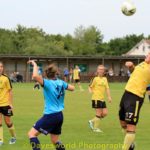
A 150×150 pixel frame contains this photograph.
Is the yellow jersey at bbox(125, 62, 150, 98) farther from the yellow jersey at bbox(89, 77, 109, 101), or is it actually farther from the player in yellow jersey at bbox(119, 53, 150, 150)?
the yellow jersey at bbox(89, 77, 109, 101)

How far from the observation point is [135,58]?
2532 inches

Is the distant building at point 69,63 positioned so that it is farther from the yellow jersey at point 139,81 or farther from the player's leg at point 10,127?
the yellow jersey at point 139,81

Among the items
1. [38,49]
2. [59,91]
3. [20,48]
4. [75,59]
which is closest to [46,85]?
[59,91]

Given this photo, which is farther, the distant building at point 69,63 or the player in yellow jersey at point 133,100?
the distant building at point 69,63

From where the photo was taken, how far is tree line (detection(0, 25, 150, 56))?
106 meters

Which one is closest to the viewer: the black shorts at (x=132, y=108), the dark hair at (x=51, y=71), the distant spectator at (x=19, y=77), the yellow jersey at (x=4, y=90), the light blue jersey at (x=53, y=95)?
the dark hair at (x=51, y=71)

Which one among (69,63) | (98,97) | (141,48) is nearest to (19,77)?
(69,63)

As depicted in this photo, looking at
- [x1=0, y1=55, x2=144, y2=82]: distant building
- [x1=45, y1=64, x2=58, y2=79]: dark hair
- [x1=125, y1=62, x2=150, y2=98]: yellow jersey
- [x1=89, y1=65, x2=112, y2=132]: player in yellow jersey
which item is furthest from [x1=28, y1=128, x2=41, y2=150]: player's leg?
[x1=0, y1=55, x2=144, y2=82]: distant building

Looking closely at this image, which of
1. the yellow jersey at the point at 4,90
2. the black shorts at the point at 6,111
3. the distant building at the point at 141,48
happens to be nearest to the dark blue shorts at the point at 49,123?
the black shorts at the point at 6,111

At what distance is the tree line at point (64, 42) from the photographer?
106 meters

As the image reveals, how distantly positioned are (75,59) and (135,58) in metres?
7.83

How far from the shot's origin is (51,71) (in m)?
9.13

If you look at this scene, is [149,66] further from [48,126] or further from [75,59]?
[75,59]

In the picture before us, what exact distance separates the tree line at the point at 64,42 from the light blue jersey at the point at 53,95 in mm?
93358
